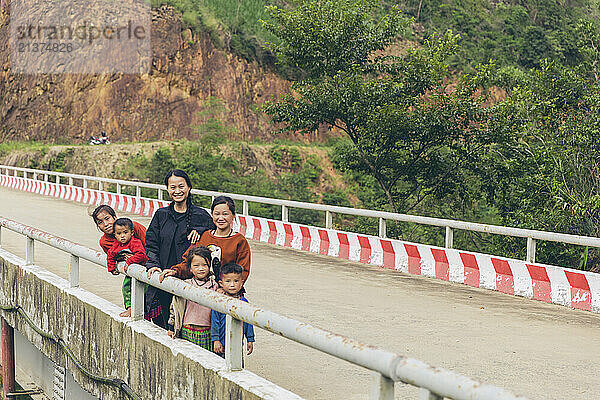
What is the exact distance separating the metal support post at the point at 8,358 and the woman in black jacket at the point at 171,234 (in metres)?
4.81

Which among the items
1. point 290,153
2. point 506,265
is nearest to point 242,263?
point 506,265

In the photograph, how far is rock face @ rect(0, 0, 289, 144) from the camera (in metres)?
52.2

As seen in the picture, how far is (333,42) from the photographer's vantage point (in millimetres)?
23266

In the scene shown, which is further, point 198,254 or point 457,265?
point 457,265

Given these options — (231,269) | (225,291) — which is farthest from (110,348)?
(231,269)

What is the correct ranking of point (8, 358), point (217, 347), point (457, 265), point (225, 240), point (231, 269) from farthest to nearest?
point (457, 265) < point (8, 358) < point (225, 240) < point (231, 269) < point (217, 347)

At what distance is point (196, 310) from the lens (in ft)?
18.9

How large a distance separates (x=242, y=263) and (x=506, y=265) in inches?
252

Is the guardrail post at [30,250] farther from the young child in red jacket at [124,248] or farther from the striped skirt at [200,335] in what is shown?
the striped skirt at [200,335]

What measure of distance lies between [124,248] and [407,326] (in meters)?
3.68

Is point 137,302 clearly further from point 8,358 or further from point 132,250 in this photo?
point 8,358

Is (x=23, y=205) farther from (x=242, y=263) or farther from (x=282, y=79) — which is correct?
(x=282, y=79)

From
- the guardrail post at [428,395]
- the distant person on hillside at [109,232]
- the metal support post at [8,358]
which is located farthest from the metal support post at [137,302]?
the metal support post at [8,358]

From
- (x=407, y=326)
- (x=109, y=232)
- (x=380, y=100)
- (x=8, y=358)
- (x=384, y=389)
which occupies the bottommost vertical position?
(x=8, y=358)
